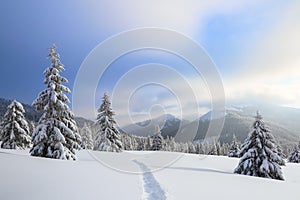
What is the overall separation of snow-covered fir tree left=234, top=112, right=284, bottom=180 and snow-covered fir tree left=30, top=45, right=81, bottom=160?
15076 mm

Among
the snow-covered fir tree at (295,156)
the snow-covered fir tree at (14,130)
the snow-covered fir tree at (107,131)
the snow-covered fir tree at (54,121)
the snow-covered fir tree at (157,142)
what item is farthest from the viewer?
the snow-covered fir tree at (157,142)

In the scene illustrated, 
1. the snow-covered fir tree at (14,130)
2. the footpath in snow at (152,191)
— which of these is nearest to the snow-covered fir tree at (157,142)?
the snow-covered fir tree at (14,130)

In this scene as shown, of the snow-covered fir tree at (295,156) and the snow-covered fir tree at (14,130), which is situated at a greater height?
the snow-covered fir tree at (14,130)

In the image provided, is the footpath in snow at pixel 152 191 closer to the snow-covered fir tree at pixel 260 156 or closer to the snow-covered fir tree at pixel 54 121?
the snow-covered fir tree at pixel 54 121

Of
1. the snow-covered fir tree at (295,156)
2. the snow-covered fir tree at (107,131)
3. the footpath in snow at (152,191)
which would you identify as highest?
the snow-covered fir tree at (107,131)

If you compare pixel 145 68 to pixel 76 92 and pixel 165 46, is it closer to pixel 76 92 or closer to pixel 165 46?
pixel 165 46

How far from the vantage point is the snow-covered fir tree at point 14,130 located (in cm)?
2841

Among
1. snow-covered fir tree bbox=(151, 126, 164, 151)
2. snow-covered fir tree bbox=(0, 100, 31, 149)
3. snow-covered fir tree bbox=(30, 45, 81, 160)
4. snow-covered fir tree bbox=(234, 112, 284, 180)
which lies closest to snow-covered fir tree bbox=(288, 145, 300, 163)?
snow-covered fir tree bbox=(151, 126, 164, 151)

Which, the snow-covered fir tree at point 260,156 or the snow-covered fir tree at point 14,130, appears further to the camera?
the snow-covered fir tree at point 14,130

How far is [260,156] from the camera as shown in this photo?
19156 mm

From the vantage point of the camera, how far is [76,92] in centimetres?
1227

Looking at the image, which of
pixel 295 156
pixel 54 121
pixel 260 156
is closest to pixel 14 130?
pixel 54 121

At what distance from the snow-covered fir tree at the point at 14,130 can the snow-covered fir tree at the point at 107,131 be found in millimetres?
9681

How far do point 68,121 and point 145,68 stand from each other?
808cm
